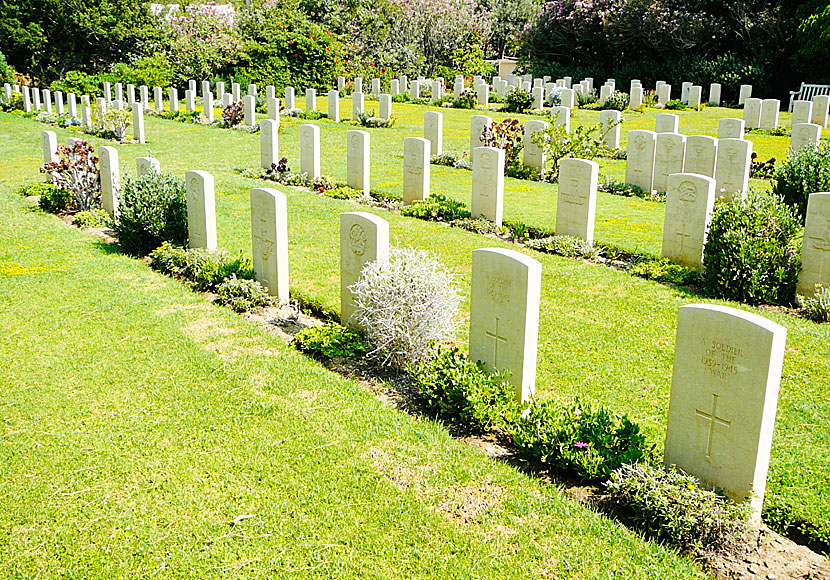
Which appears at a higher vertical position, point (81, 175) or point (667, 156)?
point (667, 156)

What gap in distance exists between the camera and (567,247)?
11156mm

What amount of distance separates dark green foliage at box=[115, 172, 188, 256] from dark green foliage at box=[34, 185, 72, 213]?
3384mm

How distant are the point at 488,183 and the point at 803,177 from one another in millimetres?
4874

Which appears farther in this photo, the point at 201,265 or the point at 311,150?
the point at 311,150

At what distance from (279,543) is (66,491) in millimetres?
1642

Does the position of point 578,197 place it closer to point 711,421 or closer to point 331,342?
point 331,342

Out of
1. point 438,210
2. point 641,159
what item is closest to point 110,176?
point 438,210

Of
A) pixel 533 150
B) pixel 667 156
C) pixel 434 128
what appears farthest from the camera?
pixel 434 128

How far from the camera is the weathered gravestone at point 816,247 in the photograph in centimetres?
866

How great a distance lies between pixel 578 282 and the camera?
32.1 ft


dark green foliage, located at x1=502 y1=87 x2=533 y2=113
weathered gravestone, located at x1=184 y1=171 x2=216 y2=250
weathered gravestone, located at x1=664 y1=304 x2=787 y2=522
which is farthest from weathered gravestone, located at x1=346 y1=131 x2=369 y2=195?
dark green foliage, located at x1=502 y1=87 x2=533 y2=113

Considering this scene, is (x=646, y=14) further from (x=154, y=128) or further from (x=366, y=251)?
(x=366, y=251)

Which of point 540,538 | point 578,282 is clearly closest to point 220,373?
point 540,538

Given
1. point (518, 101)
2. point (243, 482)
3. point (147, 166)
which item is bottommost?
point (243, 482)
